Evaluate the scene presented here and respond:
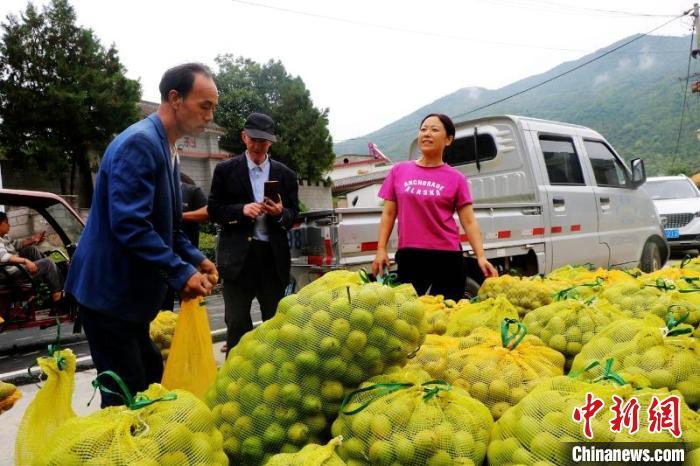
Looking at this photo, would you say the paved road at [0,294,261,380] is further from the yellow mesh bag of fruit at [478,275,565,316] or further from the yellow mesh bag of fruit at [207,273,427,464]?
the yellow mesh bag of fruit at [207,273,427,464]

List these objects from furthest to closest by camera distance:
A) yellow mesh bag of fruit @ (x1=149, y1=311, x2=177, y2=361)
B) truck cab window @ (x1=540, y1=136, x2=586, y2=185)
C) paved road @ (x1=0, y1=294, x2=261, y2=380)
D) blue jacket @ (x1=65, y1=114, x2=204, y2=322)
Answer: truck cab window @ (x1=540, y1=136, x2=586, y2=185) → paved road @ (x1=0, y1=294, x2=261, y2=380) → yellow mesh bag of fruit @ (x1=149, y1=311, x2=177, y2=361) → blue jacket @ (x1=65, y1=114, x2=204, y2=322)

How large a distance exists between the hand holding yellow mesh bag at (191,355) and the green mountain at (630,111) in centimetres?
1619

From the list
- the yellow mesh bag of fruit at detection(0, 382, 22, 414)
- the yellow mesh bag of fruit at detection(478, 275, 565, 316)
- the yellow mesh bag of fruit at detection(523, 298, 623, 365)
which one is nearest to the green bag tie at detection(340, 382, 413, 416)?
the yellow mesh bag of fruit at detection(523, 298, 623, 365)

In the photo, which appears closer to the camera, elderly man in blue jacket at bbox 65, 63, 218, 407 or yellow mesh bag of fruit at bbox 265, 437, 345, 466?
yellow mesh bag of fruit at bbox 265, 437, 345, 466

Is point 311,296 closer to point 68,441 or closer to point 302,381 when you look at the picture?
point 302,381

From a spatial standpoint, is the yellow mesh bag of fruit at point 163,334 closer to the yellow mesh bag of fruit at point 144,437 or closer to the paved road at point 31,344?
the paved road at point 31,344

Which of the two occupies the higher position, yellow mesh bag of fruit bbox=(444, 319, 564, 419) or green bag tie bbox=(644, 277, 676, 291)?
green bag tie bbox=(644, 277, 676, 291)

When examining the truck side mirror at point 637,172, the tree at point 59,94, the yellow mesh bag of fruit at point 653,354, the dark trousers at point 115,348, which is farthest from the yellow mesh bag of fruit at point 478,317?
the tree at point 59,94

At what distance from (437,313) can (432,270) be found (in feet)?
3.41

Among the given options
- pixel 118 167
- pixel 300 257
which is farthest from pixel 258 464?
pixel 300 257

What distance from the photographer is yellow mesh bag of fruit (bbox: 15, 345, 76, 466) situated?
1.61 meters

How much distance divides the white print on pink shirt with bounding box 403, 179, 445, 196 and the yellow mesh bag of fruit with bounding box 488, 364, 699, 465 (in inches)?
90.7

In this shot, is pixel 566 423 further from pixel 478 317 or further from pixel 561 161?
pixel 561 161

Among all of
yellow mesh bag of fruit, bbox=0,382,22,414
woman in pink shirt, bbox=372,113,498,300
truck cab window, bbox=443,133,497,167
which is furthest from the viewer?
truck cab window, bbox=443,133,497,167
